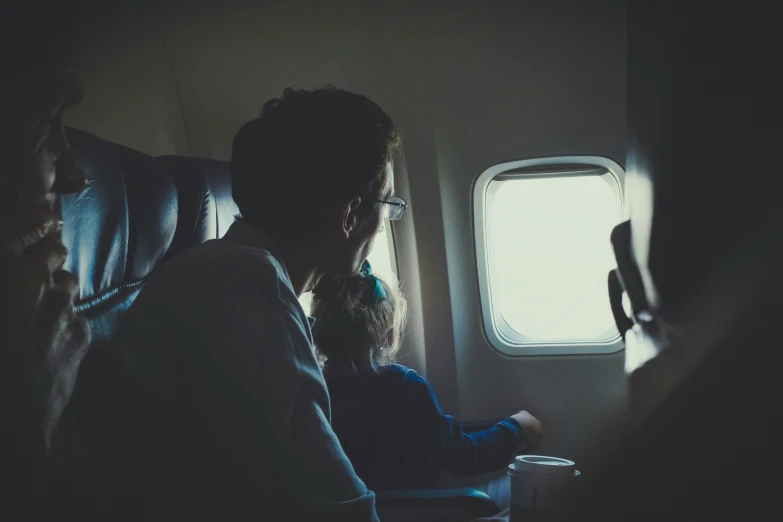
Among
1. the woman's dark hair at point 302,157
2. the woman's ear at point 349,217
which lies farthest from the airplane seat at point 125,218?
the woman's ear at point 349,217

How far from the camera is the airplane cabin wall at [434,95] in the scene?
1.91m

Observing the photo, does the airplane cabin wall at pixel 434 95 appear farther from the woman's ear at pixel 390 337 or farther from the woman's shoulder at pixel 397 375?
the woman's shoulder at pixel 397 375

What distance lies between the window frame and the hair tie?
57 cm

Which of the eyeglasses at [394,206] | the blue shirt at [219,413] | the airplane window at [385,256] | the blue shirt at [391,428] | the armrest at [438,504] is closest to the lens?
the blue shirt at [219,413]

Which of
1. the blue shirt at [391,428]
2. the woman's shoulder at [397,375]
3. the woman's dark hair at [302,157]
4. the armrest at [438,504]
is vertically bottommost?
the armrest at [438,504]

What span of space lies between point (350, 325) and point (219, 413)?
95 centimetres

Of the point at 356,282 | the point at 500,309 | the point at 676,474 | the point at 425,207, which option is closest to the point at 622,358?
the point at 500,309

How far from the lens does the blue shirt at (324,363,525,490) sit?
1.69 m

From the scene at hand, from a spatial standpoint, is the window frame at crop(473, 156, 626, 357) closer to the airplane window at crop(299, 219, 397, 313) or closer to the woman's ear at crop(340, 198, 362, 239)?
the airplane window at crop(299, 219, 397, 313)

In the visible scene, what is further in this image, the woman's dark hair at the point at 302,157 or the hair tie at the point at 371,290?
the hair tie at the point at 371,290

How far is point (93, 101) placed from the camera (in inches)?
69.1

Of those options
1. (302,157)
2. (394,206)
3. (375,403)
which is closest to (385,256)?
(375,403)

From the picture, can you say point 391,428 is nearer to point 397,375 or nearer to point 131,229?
point 397,375

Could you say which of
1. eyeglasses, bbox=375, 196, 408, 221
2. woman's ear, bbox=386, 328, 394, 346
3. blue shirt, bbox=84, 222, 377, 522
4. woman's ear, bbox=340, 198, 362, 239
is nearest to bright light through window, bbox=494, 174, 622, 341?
woman's ear, bbox=386, 328, 394, 346
